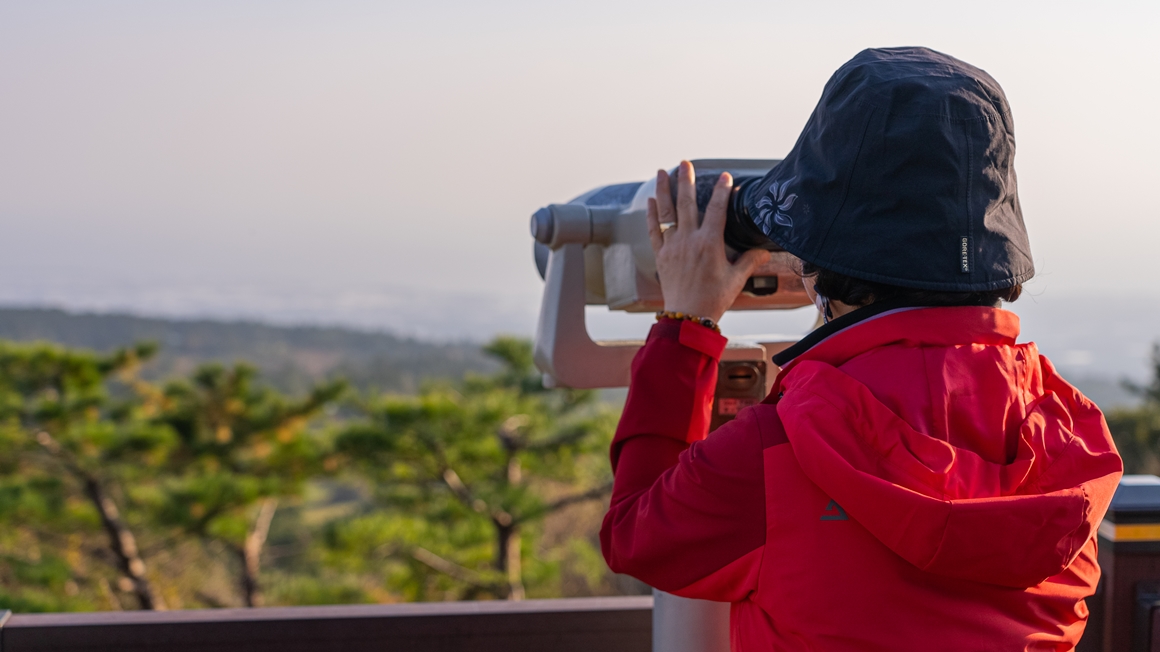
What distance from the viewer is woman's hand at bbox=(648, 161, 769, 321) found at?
922mm

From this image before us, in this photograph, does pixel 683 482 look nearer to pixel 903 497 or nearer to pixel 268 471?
pixel 903 497

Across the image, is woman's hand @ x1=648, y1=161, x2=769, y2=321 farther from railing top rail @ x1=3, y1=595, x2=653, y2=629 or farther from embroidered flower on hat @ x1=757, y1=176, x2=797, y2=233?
railing top rail @ x1=3, y1=595, x2=653, y2=629

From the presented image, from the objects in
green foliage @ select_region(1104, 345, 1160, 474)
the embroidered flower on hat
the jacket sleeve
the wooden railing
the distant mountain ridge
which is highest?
the embroidered flower on hat

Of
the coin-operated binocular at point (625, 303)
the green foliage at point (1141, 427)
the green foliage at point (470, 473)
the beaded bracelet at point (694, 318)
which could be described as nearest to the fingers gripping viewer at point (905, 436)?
the beaded bracelet at point (694, 318)

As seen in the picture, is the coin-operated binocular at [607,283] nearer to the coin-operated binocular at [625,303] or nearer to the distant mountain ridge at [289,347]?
the coin-operated binocular at [625,303]

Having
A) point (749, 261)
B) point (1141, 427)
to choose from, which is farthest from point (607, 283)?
point (1141, 427)

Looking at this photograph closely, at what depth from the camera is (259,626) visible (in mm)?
1539

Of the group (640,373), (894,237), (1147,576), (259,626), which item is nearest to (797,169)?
(894,237)

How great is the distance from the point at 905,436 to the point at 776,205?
218 mm

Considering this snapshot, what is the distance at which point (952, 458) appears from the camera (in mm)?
667

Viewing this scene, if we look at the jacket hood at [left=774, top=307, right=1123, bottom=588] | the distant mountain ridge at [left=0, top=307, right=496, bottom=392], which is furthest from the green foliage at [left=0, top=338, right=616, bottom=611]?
the jacket hood at [left=774, top=307, right=1123, bottom=588]

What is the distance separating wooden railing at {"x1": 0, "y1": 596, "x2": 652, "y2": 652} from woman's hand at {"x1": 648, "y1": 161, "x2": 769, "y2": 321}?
0.85 meters

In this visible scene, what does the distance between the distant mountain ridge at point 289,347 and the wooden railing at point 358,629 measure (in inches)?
177

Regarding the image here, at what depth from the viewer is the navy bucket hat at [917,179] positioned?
0.68 meters
